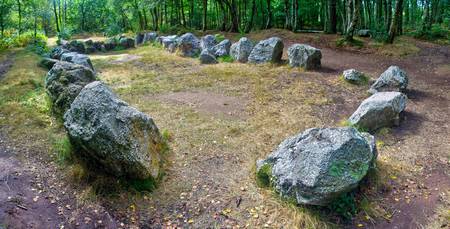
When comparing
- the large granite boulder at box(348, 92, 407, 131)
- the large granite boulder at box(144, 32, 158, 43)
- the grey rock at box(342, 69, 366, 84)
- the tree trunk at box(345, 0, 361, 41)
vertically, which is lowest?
the large granite boulder at box(348, 92, 407, 131)

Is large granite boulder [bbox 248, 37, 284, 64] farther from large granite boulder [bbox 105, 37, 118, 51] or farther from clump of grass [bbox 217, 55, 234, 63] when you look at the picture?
large granite boulder [bbox 105, 37, 118, 51]

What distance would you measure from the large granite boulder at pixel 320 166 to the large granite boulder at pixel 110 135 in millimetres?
1968

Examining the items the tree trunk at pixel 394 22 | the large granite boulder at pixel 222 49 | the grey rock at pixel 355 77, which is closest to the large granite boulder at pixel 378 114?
the grey rock at pixel 355 77

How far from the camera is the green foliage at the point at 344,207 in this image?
4.92 meters

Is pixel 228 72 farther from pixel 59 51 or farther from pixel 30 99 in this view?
pixel 59 51

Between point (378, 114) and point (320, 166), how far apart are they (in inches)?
123

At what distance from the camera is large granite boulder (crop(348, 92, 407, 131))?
291 inches

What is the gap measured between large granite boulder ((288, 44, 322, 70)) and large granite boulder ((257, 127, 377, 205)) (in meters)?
7.41

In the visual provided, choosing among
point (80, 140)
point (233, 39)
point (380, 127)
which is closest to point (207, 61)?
point (233, 39)

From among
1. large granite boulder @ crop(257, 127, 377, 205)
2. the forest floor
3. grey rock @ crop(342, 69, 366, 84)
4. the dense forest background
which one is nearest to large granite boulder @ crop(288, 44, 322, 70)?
the forest floor

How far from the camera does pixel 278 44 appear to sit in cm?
1394

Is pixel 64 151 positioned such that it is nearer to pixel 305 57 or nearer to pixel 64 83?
→ pixel 64 83

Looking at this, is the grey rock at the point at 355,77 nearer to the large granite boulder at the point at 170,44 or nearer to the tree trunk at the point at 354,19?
the tree trunk at the point at 354,19

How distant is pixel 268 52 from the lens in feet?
45.7
